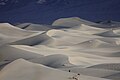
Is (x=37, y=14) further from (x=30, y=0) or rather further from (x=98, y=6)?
(x=98, y=6)

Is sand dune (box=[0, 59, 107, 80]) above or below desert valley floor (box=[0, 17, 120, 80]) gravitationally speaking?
above

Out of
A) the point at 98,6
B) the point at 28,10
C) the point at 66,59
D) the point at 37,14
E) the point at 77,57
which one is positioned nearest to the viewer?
the point at 66,59

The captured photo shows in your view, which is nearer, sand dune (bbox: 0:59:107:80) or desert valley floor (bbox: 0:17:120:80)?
sand dune (bbox: 0:59:107:80)

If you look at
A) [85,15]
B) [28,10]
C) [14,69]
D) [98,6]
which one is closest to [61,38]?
[14,69]

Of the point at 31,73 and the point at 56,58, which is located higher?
the point at 31,73

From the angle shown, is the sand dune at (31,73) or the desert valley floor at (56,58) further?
the desert valley floor at (56,58)

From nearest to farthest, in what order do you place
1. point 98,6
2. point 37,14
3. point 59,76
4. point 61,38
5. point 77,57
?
point 59,76
point 77,57
point 61,38
point 98,6
point 37,14

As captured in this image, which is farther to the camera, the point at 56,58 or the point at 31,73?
the point at 56,58

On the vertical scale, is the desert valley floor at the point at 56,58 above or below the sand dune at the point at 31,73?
below
